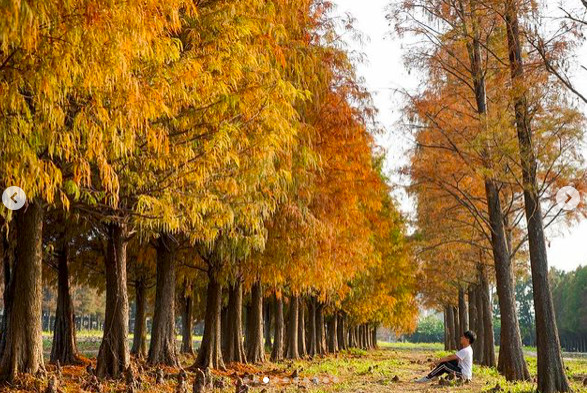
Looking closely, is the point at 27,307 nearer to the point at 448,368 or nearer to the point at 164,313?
the point at 164,313

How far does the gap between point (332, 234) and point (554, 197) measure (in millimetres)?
5294

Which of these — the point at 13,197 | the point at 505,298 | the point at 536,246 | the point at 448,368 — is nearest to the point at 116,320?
the point at 13,197

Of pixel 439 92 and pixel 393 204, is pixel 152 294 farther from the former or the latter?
pixel 439 92

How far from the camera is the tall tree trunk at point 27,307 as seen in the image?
9539mm

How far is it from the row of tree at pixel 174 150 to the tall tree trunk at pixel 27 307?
2 centimetres

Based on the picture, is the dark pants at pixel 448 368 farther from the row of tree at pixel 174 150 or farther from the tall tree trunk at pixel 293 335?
the tall tree trunk at pixel 293 335

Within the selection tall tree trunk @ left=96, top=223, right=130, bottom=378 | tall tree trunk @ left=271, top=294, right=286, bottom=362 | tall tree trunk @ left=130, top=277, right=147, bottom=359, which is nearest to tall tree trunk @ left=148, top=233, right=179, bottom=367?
tall tree trunk @ left=96, top=223, right=130, bottom=378

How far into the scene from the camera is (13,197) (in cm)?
658

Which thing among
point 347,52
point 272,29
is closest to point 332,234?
point 347,52

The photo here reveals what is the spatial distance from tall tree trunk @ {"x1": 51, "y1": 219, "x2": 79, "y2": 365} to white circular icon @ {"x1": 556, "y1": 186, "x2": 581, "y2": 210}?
13.1 m

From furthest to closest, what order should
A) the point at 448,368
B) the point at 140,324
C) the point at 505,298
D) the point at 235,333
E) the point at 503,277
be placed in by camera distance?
1. the point at 140,324
2. the point at 235,333
3. the point at 505,298
4. the point at 503,277
5. the point at 448,368

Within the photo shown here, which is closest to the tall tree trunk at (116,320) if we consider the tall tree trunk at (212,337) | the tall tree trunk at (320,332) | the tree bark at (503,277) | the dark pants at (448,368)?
the tall tree trunk at (212,337)

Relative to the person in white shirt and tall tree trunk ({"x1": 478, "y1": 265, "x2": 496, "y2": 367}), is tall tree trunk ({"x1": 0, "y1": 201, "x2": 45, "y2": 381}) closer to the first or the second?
the person in white shirt

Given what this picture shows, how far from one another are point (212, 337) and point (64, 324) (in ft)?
15.0
